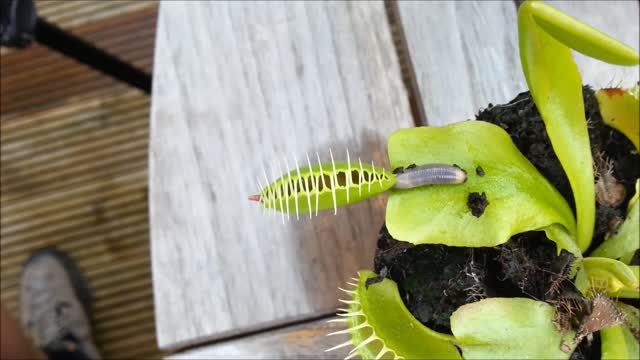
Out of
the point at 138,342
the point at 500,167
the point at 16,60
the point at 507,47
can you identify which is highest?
the point at 16,60

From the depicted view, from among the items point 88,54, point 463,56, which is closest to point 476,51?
point 463,56

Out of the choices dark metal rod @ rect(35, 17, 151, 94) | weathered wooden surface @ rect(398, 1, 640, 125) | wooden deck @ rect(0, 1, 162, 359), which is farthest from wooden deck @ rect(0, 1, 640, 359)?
wooden deck @ rect(0, 1, 162, 359)

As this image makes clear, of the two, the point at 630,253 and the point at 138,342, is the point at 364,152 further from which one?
the point at 138,342

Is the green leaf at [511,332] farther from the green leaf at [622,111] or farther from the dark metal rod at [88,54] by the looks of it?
the dark metal rod at [88,54]

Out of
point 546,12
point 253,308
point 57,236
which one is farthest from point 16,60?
point 546,12

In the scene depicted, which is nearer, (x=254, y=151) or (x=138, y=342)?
(x=254, y=151)

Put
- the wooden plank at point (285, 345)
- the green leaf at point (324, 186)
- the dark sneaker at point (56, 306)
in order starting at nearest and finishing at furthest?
the green leaf at point (324, 186), the wooden plank at point (285, 345), the dark sneaker at point (56, 306)

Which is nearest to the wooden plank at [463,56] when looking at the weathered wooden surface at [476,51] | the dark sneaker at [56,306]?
the weathered wooden surface at [476,51]
